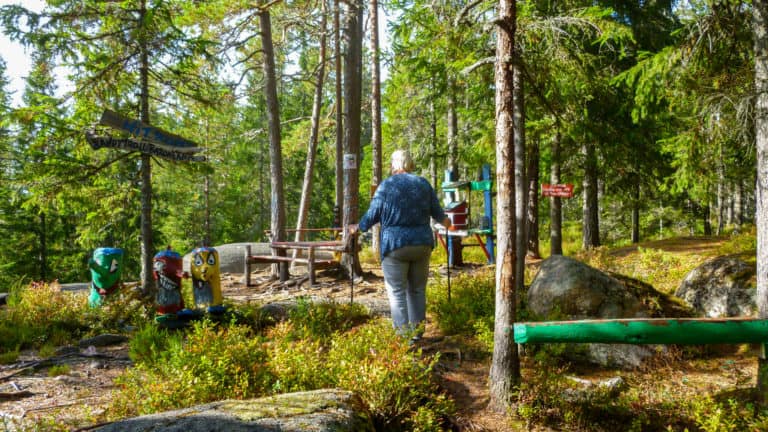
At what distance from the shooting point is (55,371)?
4910 millimetres

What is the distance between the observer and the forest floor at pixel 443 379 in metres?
3.93

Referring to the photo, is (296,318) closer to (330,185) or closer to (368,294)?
(368,294)

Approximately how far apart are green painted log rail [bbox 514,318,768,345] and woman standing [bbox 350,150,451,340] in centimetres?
174

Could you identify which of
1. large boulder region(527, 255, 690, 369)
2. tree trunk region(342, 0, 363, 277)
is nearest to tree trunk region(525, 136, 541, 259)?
tree trunk region(342, 0, 363, 277)

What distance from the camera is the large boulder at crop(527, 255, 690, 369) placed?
17.2ft

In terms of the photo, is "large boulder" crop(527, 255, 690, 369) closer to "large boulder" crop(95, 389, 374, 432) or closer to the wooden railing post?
"large boulder" crop(95, 389, 374, 432)

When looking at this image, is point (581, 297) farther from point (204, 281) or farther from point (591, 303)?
point (204, 281)

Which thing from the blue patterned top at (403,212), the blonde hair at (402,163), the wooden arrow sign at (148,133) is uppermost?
the wooden arrow sign at (148,133)

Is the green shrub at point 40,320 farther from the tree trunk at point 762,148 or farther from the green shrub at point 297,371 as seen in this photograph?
the tree trunk at point 762,148

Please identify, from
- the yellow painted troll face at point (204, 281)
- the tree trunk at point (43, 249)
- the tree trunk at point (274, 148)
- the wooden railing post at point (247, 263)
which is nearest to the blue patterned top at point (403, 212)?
the yellow painted troll face at point (204, 281)

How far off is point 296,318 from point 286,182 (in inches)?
989

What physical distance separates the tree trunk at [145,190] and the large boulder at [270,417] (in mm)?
5365

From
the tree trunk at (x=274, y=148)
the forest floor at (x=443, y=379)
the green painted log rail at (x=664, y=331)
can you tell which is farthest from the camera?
the tree trunk at (x=274, y=148)

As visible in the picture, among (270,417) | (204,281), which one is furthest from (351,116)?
(270,417)
